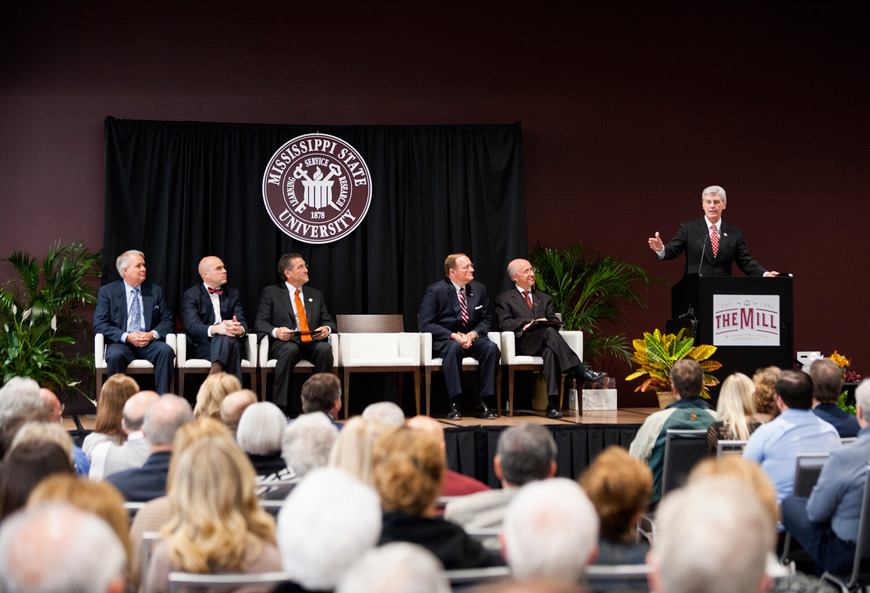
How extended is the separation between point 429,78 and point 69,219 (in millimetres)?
3322

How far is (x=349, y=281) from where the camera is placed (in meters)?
7.62

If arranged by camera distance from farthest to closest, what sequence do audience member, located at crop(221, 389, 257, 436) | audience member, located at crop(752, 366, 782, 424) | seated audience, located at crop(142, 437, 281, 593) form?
1. audience member, located at crop(752, 366, 782, 424)
2. audience member, located at crop(221, 389, 257, 436)
3. seated audience, located at crop(142, 437, 281, 593)

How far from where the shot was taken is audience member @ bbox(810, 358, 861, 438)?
4.06 metres

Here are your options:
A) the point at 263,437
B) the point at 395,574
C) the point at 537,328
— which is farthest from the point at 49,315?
the point at 395,574

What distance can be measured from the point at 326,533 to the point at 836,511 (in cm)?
220

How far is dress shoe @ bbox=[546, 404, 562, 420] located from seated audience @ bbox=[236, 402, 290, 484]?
141 inches

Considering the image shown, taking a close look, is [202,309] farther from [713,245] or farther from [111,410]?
[713,245]

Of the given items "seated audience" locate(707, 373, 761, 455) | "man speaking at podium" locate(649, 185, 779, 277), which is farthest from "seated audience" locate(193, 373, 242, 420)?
"man speaking at podium" locate(649, 185, 779, 277)

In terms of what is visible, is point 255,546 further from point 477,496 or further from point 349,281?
point 349,281

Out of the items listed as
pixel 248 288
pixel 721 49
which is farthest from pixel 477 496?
pixel 721 49

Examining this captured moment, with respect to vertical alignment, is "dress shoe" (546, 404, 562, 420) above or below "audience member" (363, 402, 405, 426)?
below

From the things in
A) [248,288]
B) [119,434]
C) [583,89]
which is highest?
[583,89]

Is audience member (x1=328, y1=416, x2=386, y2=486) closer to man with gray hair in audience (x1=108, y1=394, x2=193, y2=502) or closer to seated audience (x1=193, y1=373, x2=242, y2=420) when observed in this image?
man with gray hair in audience (x1=108, y1=394, x2=193, y2=502)

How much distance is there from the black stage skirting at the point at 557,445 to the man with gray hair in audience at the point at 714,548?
434 centimetres
